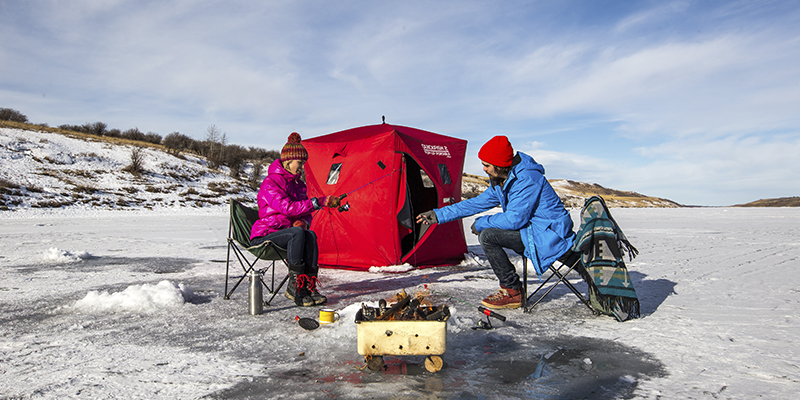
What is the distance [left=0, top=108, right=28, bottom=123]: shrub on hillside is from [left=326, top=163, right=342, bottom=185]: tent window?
35.7 metres

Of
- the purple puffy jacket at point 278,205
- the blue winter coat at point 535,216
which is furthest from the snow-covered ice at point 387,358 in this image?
the purple puffy jacket at point 278,205

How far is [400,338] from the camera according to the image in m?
2.48

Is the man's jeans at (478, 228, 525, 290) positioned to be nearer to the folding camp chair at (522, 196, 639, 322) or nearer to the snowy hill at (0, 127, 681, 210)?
the folding camp chair at (522, 196, 639, 322)

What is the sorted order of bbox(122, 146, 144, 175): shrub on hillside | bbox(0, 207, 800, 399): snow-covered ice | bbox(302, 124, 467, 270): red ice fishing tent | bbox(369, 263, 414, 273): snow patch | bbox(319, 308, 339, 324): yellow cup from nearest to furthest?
bbox(0, 207, 800, 399): snow-covered ice < bbox(319, 308, 339, 324): yellow cup < bbox(369, 263, 414, 273): snow patch < bbox(302, 124, 467, 270): red ice fishing tent < bbox(122, 146, 144, 175): shrub on hillside

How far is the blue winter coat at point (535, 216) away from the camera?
12.2 ft

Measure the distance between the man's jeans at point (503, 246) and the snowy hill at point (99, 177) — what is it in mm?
13098

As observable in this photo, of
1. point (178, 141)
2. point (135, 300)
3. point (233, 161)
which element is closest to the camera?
point (135, 300)

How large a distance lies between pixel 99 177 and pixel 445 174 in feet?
63.2

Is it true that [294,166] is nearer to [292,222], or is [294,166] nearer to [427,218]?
[292,222]

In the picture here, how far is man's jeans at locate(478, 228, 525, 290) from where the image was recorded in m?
3.94

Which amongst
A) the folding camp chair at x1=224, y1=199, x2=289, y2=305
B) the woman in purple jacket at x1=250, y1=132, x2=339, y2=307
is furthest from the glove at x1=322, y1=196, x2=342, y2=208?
the folding camp chair at x1=224, y1=199, x2=289, y2=305

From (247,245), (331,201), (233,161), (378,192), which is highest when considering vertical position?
(233,161)

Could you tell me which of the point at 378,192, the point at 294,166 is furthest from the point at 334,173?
the point at 294,166

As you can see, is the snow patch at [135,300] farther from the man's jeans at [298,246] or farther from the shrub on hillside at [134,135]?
the shrub on hillside at [134,135]
